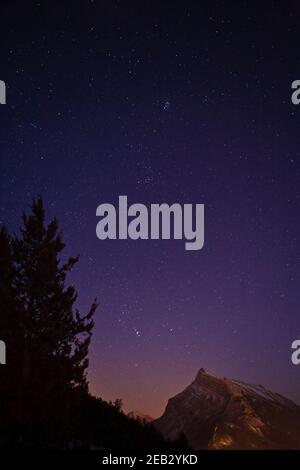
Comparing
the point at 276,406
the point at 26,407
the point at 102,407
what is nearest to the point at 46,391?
the point at 26,407

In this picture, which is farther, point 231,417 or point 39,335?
point 231,417

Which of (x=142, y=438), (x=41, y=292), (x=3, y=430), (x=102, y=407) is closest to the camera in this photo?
(x=3, y=430)

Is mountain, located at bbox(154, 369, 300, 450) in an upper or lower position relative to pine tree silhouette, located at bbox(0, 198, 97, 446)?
lower

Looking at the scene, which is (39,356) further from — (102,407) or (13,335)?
(102,407)

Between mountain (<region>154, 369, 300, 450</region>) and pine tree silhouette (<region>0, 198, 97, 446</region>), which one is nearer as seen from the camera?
pine tree silhouette (<region>0, 198, 97, 446</region>)

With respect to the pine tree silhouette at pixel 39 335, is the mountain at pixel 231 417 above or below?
below

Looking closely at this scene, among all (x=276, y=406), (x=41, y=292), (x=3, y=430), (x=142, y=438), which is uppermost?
(x=41, y=292)

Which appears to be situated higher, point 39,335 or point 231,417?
point 39,335

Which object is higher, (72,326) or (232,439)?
(72,326)
